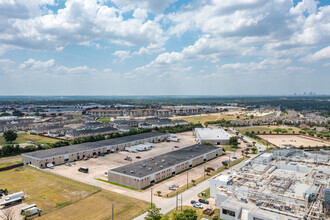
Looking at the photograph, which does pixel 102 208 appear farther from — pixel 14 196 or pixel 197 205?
pixel 14 196

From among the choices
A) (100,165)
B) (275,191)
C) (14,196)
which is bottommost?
(100,165)

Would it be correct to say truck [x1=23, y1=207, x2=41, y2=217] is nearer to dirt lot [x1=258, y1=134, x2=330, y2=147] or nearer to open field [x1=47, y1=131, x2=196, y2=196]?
open field [x1=47, y1=131, x2=196, y2=196]

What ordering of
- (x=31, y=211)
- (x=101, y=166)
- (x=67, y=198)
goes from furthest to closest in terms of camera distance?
(x=101, y=166) < (x=67, y=198) < (x=31, y=211)

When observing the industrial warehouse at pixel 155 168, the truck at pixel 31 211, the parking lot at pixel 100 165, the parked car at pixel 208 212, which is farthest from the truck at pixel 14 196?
the parked car at pixel 208 212

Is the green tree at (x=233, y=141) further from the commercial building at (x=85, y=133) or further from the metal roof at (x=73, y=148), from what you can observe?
the commercial building at (x=85, y=133)

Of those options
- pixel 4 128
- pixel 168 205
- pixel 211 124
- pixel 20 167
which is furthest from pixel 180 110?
pixel 168 205

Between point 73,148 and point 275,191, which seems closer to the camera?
point 275,191

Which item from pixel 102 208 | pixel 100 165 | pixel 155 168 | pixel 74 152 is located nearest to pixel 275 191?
pixel 155 168
